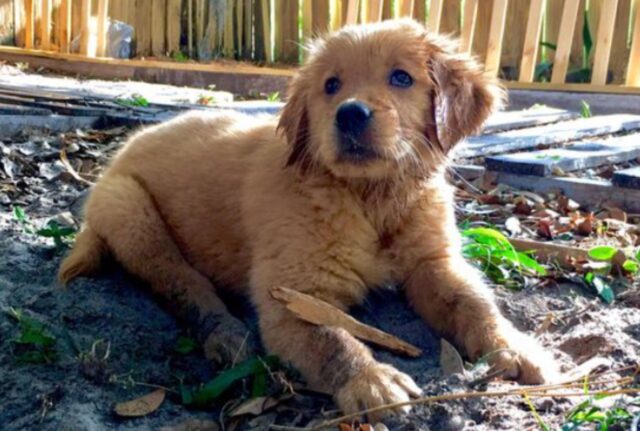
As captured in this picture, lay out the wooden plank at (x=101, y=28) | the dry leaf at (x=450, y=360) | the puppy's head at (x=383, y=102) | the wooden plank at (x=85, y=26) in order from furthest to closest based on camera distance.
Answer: the wooden plank at (x=85, y=26) → the wooden plank at (x=101, y=28) → the puppy's head at (x=383, y=102) → the dry leaf at (x=450, y=360)

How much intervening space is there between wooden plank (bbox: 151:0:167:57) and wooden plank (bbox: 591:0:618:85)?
6542 millimetres

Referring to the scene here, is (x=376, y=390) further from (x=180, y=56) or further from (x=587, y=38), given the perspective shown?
(x=180, y=56)

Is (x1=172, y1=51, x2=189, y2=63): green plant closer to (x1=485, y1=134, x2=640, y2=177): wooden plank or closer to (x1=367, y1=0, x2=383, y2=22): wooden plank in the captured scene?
(x1=367, y1=0, x2=383, y2=22): wooden plank

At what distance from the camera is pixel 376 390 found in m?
2.65

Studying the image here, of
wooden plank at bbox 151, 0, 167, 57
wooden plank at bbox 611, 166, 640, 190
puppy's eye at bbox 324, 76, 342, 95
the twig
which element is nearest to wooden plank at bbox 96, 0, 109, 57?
wooden plank at bbox 151, 0, 167, 57

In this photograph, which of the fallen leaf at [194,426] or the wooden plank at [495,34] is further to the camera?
the wooden plank at [495,34]

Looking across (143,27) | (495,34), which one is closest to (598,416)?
(495,34)

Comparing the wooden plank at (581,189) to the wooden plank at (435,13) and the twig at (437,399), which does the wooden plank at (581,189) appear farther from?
the wooden plank at (435,13)

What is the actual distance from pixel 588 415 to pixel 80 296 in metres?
1.92

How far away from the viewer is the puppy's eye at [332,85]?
11.8 feet

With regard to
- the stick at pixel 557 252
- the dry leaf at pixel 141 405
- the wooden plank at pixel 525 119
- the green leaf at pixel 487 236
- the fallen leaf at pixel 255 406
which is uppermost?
the wooden plank at pixel 525 119

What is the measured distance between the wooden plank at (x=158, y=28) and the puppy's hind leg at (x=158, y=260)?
29.6 feet

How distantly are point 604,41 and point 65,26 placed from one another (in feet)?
23.5

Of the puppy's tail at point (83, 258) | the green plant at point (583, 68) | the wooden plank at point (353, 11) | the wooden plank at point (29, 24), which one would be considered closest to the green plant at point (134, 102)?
the wooden plank at point (353, 11)
